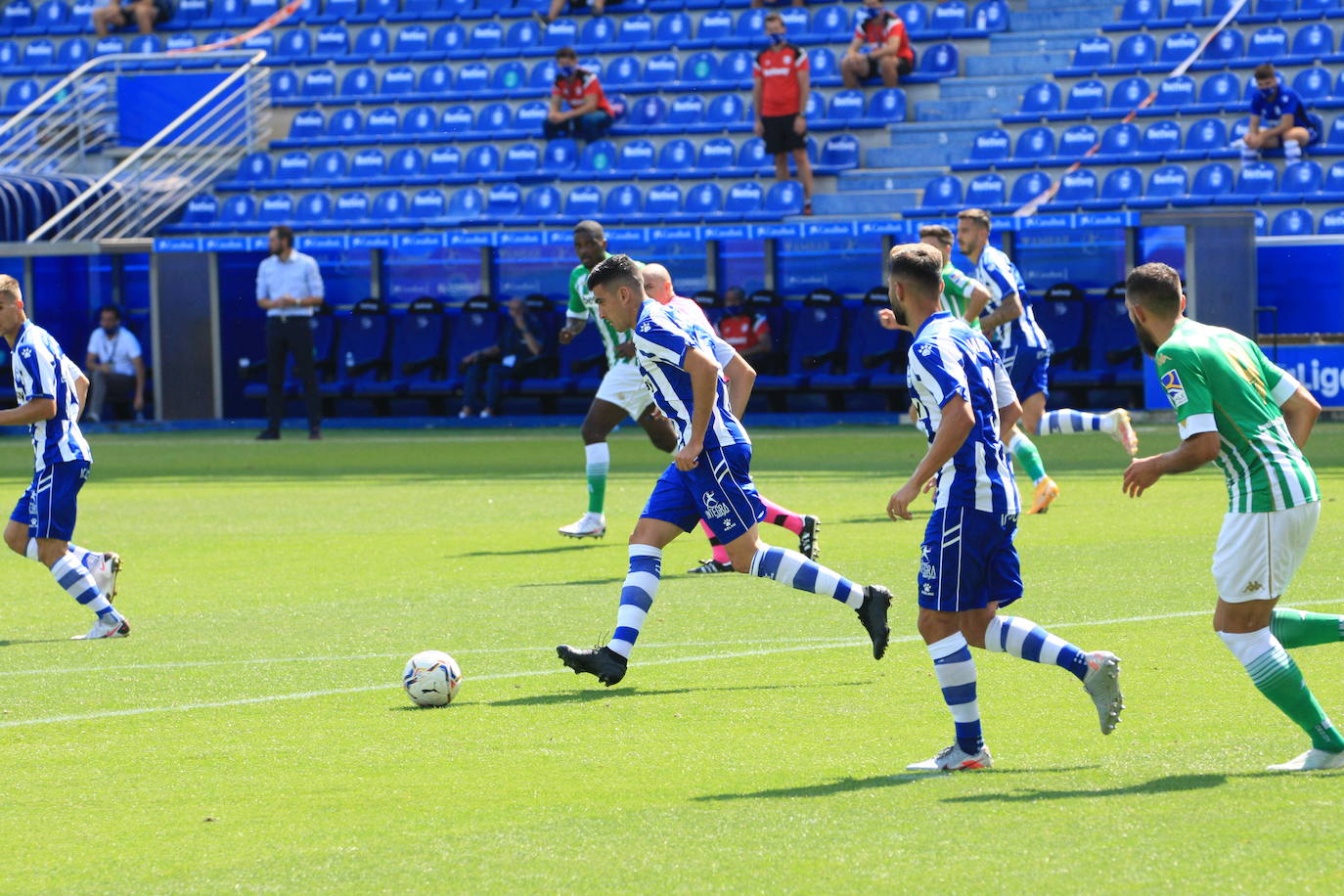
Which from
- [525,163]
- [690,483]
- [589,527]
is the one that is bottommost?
[589,527]

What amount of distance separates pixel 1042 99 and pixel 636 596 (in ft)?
60.6

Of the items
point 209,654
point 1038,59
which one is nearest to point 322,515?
point 209,654

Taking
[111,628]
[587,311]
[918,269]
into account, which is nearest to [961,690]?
[918,269]

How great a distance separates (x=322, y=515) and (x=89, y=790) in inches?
357

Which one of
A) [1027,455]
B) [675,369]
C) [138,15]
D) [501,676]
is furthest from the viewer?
[138,15]

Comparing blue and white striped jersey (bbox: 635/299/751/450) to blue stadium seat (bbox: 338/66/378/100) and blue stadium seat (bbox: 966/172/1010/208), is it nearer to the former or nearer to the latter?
blue stadium seat (bbox: 966/172/1010/208)

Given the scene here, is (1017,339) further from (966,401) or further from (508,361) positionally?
(508,361)

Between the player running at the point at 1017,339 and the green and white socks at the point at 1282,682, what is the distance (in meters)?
6.79

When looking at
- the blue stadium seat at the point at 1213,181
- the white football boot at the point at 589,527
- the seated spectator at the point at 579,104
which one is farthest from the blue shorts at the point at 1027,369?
the seated spectator at the point at 579,104

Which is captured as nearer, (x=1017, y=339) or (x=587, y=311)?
(x=587, y=311)

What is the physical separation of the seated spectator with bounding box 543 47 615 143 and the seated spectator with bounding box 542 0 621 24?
241cm

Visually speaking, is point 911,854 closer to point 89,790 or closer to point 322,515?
point 89,790

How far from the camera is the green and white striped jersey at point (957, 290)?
42.4ft

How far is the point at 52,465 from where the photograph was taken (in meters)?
9.04
